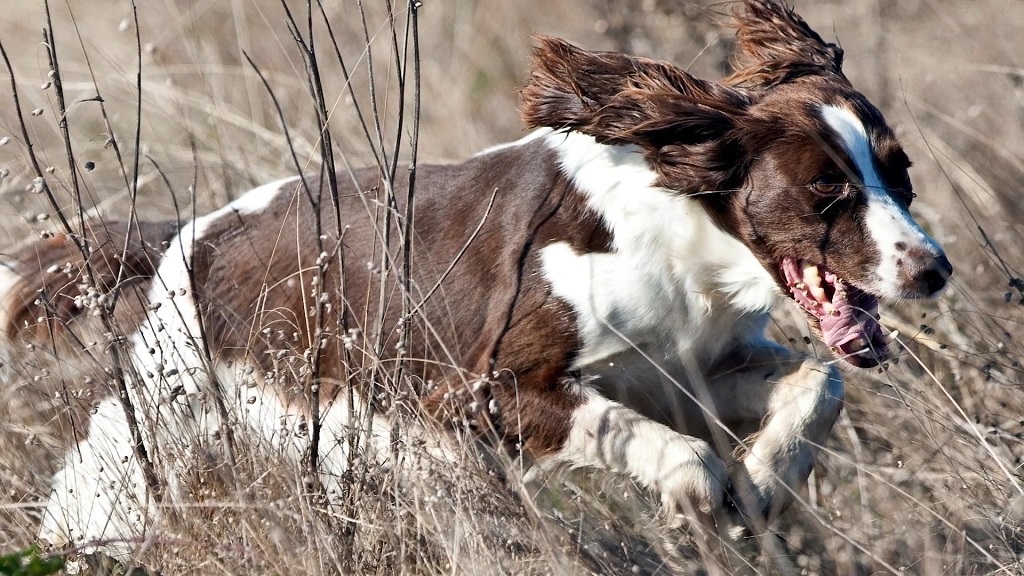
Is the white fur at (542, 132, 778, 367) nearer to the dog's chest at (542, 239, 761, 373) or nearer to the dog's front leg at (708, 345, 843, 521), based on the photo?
the dog's chest at (542, 239, 761, 373)

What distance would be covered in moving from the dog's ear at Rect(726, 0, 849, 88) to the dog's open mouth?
0.66m

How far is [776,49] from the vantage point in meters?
3.90

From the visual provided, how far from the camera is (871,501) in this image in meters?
4.00

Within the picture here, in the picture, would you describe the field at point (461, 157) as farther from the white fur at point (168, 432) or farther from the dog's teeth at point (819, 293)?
the dog's teeth at point (819, 293)

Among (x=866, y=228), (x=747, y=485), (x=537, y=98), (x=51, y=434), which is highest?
(x=537, y=98)

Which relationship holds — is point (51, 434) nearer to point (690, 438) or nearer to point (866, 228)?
point (690, 438)

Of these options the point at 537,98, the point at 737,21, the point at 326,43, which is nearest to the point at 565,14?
the point at 326,43

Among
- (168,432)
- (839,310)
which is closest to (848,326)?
(839,310)

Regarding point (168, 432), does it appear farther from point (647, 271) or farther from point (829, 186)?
point (829, 186)

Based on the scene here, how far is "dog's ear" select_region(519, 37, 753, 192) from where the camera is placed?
3.40 meters

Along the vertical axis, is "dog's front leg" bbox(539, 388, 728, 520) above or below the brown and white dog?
below

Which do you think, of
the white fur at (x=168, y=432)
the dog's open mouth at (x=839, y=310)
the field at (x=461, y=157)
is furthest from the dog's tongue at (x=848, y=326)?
the white fur at (x=168, y=432)

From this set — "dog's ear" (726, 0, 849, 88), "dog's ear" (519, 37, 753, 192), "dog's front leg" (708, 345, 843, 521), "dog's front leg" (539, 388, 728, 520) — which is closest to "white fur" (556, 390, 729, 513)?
"dog's front leg" (539, 388, 728, 520)

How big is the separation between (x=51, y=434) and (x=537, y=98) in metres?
1.81
